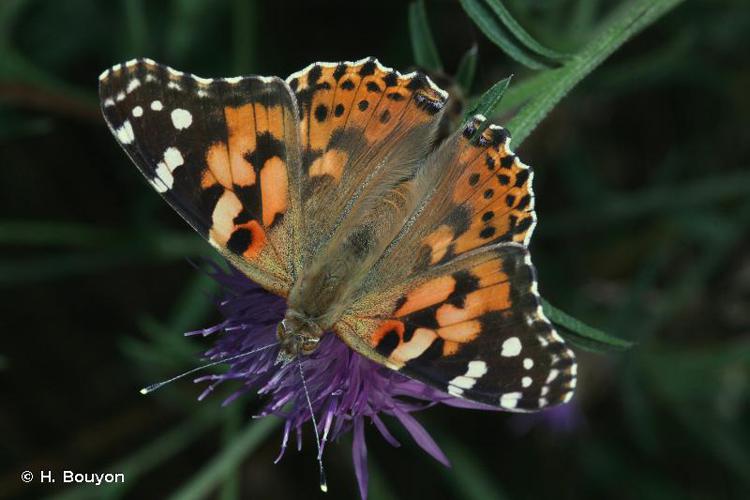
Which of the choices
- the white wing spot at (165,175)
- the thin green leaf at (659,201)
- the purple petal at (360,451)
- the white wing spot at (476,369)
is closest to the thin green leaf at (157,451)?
the purple petal at (360,451)

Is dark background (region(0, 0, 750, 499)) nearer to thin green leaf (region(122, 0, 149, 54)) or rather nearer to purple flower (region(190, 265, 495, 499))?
thin green leaf (region(122, 0, 149, 54))

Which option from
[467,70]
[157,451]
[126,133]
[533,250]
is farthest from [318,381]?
[533,250]

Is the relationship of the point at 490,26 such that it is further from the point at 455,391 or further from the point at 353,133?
the point at 455,391

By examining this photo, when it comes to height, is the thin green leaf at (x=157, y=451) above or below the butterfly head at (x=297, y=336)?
above

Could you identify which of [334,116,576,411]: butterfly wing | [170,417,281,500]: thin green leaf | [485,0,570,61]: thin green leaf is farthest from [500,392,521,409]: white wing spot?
[170,417,281,500]: thin green leaf

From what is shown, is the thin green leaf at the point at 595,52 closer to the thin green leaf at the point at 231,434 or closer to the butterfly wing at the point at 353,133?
the butterfly wing at the point at 353,133

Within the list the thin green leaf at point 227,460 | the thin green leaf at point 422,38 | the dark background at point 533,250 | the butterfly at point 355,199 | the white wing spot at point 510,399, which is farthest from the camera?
the dark background at point 533,250
